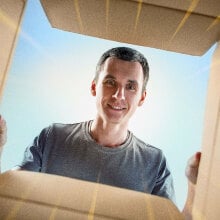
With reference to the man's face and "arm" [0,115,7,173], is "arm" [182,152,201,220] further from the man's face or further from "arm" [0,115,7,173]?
"arm" [0,115,7,173]

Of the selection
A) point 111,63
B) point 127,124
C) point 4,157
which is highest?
point 111,63

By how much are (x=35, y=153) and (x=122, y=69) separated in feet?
1.01

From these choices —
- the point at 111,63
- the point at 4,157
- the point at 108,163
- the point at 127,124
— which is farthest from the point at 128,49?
the point at 4,157

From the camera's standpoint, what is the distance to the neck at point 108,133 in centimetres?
91

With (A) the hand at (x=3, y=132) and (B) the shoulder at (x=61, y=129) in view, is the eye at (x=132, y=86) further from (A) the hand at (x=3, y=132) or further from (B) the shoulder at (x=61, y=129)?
(A) the hand at (x=3, y=132)

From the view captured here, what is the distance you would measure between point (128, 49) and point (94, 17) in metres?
0.14

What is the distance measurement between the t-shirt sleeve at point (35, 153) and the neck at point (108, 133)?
121mm

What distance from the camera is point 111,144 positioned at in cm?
92

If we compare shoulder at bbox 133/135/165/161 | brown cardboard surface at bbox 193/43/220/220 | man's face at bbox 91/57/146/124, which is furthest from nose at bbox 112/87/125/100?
brown cardboard surface at bbox 193/43/220/220

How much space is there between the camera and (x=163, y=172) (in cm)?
91

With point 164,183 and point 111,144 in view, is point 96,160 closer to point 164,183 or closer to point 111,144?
point 111,144

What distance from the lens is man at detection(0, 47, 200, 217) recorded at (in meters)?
0.88

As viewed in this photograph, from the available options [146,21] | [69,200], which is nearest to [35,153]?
[69,200]

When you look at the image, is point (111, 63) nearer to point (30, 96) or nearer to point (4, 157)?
point (30, 96)
